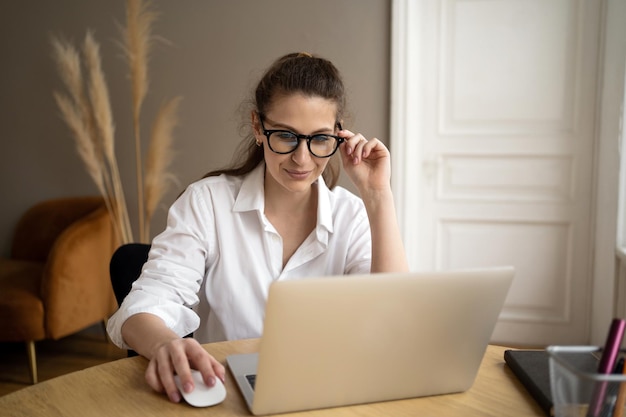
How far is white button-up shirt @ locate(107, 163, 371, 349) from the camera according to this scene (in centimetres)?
148

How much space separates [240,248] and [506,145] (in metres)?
1.98

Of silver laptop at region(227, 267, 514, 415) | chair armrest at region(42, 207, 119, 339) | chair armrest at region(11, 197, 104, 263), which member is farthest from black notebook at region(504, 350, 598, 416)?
chair armrest at region(11, 197, 104, 263)

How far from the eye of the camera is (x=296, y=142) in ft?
4.65

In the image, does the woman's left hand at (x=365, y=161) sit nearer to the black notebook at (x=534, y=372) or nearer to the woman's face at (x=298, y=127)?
the woman's face at (x=298, y=127)

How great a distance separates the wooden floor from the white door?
168cm

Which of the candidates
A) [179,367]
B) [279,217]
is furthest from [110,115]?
[179,367]

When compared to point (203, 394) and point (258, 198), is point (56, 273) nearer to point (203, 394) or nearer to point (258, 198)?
Result: point (258, 198)

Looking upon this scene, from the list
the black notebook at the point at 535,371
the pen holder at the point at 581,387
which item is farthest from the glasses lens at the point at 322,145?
the pen holder at the point at 581,387

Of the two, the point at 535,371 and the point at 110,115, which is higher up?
the point at 110,115

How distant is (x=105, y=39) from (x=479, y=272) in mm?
2961

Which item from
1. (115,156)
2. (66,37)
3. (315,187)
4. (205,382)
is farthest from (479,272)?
(66,37)

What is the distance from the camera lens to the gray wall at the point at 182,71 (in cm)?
304

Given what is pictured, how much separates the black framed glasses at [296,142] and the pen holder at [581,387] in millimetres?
795

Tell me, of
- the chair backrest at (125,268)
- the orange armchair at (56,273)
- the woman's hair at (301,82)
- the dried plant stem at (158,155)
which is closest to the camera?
the chair backrest at (125,268)
